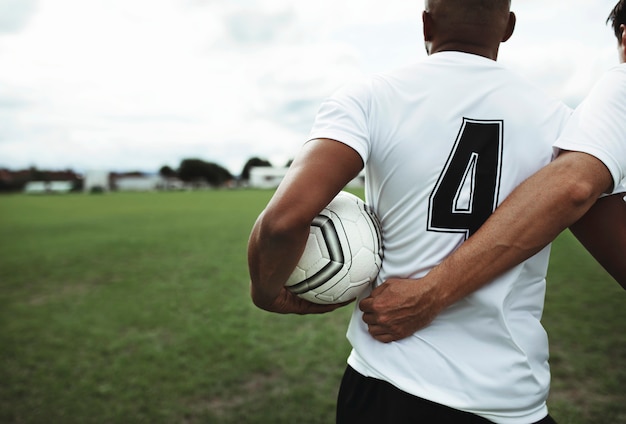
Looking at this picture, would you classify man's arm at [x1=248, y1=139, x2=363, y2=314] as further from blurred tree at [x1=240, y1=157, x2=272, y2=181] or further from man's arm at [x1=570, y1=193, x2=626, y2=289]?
blurred tree at [x1=240, y1=157, x2=272, y2=181]

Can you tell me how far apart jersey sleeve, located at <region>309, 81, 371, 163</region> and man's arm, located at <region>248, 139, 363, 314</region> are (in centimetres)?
2

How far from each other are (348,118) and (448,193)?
1.18 feet

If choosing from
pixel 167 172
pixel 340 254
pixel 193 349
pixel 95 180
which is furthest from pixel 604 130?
pixel 167 172

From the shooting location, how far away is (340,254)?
143 cm

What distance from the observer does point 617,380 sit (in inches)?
136

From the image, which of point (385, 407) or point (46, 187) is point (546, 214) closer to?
point (385, 407)

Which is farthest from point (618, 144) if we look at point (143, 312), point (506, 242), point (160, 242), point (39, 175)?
point (39, 175)

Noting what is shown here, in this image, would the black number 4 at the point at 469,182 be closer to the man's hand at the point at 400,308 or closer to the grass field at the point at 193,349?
the man's hand at the point at 400,308

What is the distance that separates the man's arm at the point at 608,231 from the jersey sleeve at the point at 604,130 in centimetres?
8

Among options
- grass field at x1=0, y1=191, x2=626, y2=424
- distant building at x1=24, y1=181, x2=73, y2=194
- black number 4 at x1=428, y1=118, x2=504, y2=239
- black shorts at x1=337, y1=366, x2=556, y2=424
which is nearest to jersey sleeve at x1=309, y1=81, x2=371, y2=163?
black number 4 at x1=428, y1=118, x2=504, y2=239

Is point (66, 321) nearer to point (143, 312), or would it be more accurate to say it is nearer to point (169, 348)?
point (143, 312)

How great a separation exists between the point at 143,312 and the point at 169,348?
4.53 feet

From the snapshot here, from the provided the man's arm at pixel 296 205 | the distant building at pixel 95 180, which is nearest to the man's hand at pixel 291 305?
the man's arm at pixel 296 205

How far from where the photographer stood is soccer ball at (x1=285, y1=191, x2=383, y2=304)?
1.40 m
